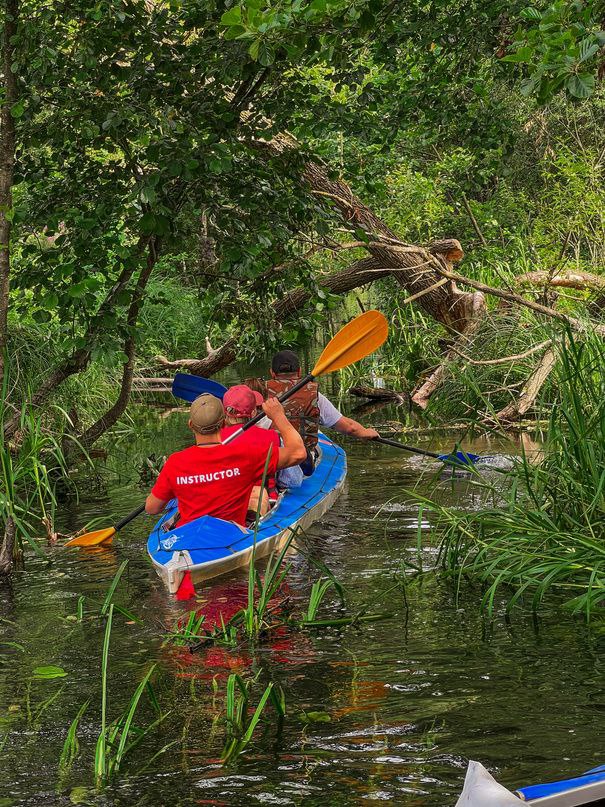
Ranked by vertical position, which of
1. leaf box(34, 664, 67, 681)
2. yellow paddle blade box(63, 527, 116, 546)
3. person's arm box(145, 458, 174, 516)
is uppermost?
person's arm box(145, 458, 174, 516)

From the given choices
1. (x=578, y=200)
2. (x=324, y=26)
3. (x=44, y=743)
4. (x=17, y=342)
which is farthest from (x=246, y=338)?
(x=578, y=200)

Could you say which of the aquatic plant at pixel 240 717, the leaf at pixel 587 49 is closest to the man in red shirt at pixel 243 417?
the aquatic plant at pixel 240 717

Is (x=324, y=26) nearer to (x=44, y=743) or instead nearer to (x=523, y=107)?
(x=44, y=743)

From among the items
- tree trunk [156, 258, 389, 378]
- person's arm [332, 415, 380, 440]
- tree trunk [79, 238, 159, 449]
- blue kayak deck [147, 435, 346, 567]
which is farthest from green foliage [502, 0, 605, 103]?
tree trunk [156, 258, 389, 378]

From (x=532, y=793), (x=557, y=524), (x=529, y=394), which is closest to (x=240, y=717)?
(x=532, y=793)

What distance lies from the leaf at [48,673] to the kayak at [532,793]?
2271mm

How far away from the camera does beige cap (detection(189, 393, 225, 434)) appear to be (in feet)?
19.6

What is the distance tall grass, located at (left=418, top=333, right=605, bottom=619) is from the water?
0.65 ft

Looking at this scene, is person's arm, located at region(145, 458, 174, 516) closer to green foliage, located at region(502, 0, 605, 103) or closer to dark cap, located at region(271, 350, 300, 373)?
dark cap, located at region(271, 350, 300, 373)

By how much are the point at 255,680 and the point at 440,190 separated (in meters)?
11.6

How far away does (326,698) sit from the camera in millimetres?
4262

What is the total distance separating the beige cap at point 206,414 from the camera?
19.6 ft

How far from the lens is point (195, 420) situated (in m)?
6.00

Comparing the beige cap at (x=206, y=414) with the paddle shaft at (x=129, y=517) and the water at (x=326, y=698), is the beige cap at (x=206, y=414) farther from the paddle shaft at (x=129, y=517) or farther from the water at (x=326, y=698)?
the paddle shaft at (x=129, y=517)
